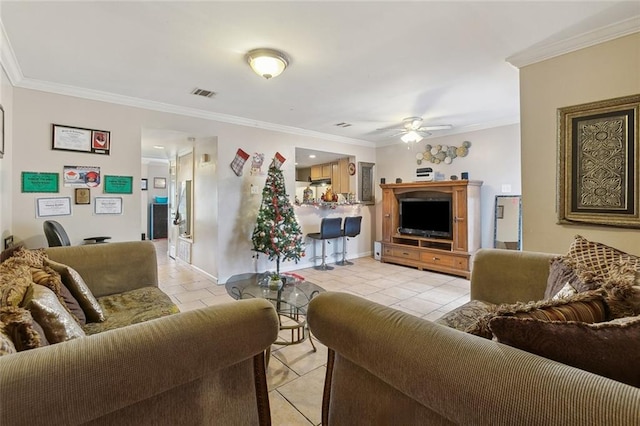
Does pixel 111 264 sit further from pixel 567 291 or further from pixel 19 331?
pixel 567 291

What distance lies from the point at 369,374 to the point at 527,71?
113 inches

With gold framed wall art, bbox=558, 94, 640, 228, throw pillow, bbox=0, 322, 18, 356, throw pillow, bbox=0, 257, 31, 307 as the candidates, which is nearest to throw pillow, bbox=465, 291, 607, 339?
throw pillow, bbox=0, 322, 18, 356

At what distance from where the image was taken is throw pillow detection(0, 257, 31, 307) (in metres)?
1.15

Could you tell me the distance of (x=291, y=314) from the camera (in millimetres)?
2357

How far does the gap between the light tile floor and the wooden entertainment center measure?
0.70 feet

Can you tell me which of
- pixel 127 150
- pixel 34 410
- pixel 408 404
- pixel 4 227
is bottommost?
pixel 408 404

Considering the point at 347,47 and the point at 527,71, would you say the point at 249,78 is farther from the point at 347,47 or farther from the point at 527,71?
the point at 527,71

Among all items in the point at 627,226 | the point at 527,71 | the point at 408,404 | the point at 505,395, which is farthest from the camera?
the point at 527,71

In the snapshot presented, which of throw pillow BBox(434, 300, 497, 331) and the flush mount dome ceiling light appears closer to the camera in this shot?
throw pillow BBox(434, 300, 497, 331)

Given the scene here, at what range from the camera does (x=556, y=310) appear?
0.89 metres

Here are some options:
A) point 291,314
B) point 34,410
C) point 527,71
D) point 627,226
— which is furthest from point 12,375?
point 527,71

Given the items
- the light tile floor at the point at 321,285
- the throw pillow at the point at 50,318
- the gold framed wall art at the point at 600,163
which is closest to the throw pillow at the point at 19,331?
the throw pillow at the point at 50,318

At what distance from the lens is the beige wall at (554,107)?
2.09 meters

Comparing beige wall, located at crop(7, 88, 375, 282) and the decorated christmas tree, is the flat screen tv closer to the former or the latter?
beige wall, located at crop(7, 88, 375, 282)
